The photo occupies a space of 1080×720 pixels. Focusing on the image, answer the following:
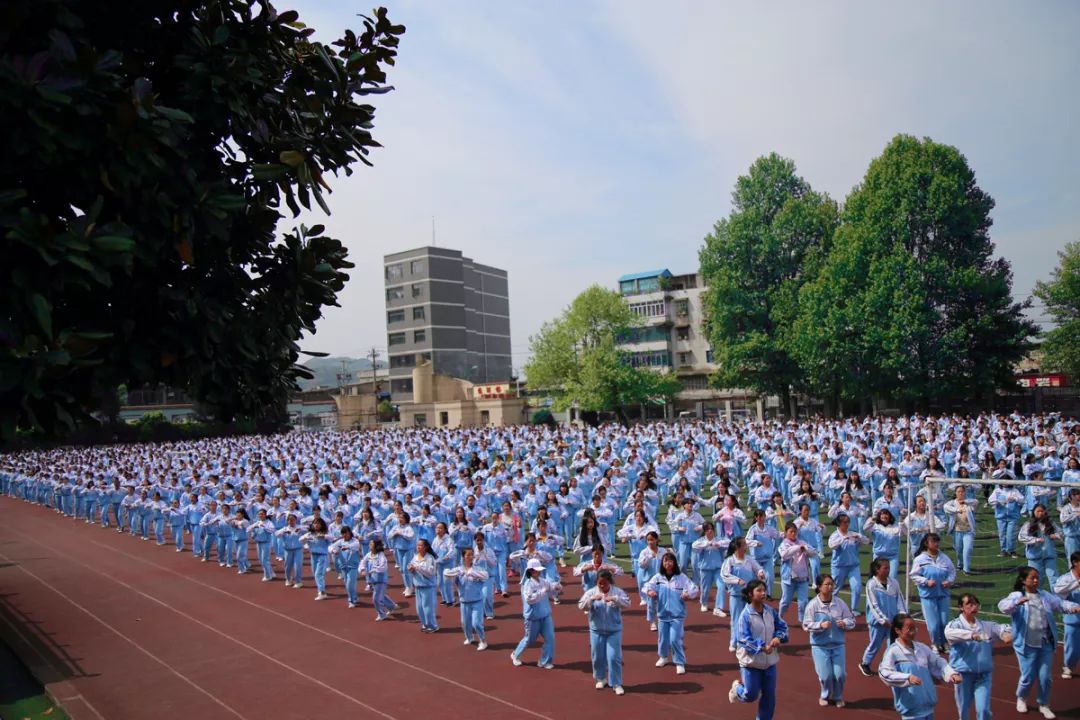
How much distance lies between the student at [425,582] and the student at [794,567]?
4.93 metres

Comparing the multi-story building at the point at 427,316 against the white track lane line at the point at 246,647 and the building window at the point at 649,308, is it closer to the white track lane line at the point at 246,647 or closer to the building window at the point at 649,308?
the building window at the point at 649,308

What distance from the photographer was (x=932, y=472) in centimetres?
1638

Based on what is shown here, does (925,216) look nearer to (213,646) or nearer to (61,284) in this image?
(213,646)

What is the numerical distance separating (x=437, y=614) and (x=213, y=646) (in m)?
3.39

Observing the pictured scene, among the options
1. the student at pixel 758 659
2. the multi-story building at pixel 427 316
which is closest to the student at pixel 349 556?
the student at pixel 758 659

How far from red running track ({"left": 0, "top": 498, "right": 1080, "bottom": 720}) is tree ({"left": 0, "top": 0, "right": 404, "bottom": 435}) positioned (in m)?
5.24

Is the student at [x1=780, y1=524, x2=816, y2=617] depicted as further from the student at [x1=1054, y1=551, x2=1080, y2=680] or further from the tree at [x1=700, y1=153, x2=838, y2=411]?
the tree at [x1=700, y1=153, x2=838, y2=411]

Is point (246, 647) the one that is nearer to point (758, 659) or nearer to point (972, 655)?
point (758, 659)

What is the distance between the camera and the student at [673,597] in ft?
32.5

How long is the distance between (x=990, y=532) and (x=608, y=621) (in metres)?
8.20

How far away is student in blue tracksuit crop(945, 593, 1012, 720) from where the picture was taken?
7652 mm

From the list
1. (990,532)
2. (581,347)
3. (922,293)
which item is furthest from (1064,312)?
(990,532)

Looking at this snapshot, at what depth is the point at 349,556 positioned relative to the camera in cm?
1438

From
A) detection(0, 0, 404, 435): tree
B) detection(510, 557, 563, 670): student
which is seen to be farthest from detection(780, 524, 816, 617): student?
detection(0, 0, 404, 435): tree
